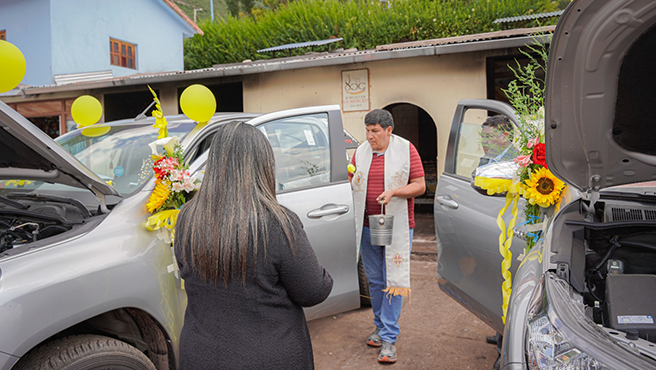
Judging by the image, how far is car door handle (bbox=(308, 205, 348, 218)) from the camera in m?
3.56

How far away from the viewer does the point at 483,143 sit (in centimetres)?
353

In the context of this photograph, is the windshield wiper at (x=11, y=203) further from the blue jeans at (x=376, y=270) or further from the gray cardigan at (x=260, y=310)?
the blue jeans at (x=376, y=270)

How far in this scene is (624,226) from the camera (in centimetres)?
207

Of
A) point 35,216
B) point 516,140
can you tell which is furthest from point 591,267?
point 35,216

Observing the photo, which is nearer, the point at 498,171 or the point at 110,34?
the point at 498,171

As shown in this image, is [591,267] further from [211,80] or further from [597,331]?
[211,80]

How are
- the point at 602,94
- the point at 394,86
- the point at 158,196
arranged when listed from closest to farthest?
1. the point at 602,94
2. the point at 158,196
3. the point at 394,86

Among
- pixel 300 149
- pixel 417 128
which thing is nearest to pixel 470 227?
pixel 300 149

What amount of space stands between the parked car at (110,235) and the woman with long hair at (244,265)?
0.74 meters

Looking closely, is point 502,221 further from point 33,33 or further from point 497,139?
point 33,33

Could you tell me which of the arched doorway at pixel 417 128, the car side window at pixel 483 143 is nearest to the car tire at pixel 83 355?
the car side window at pixel 483 143

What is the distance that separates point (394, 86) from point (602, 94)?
23.4 feet

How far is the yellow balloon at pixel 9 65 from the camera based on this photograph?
2408 millimetres

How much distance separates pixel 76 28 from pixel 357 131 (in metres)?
13.1
